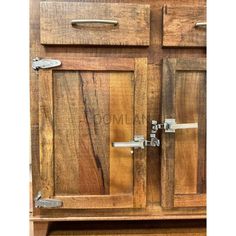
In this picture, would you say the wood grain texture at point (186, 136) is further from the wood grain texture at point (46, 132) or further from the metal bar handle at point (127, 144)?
the wood grain texture at point (46, 132)

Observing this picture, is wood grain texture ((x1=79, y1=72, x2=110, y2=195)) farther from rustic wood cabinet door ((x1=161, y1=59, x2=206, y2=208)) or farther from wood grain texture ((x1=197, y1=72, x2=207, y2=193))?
wood grain texture ((x1=197, y1=72, x2=207, y2=193))

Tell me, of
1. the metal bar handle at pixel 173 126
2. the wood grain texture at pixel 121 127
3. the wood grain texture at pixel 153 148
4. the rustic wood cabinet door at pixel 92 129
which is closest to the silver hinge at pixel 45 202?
the rustic wood cabinet door at pixel 92 129

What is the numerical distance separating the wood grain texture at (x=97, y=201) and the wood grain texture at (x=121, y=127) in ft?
0.07

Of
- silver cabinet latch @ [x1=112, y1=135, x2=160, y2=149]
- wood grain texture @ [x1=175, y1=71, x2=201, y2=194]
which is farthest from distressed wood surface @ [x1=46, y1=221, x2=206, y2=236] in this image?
silver cabinet latch @ [x1=112, y1=135, x2=160, y2=149]

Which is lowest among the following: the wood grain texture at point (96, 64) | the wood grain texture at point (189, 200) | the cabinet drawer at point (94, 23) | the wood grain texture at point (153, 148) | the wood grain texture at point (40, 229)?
the wood grain texture at point (40, 229)

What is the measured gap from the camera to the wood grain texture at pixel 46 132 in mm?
762

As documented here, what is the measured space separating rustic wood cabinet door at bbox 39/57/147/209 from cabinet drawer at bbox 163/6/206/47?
0.35 ft

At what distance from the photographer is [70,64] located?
767 millimetres

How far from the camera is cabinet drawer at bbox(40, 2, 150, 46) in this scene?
75cm

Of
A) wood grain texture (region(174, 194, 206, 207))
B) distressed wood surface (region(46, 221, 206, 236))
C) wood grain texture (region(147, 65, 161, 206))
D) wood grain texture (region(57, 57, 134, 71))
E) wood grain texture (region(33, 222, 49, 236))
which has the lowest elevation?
distressed wood surface (region(46, 221, 206, 236))
